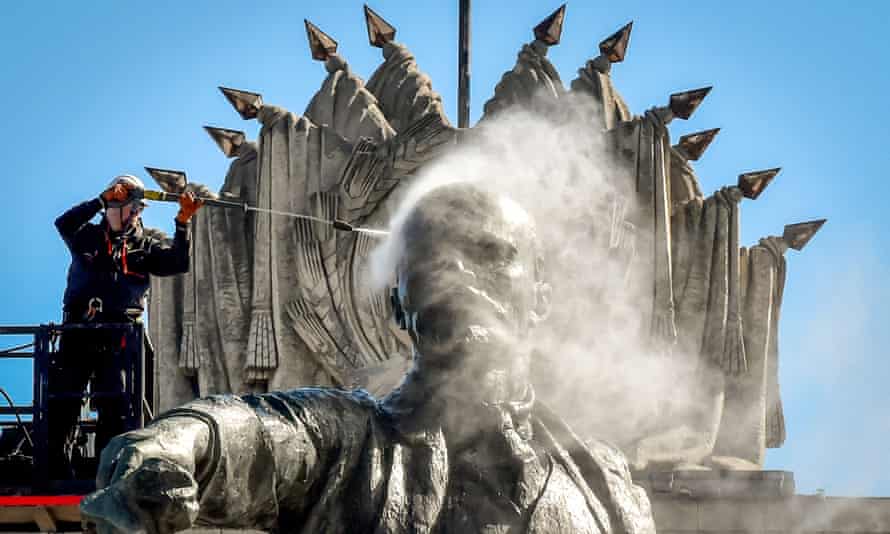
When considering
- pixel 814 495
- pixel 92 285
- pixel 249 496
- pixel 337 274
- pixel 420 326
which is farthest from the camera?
pixel 337 274

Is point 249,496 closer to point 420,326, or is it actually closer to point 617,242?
point 420,326

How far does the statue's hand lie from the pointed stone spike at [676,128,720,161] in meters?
12.4

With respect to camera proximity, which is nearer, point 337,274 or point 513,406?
point 513,406

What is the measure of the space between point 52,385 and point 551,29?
5952 mm

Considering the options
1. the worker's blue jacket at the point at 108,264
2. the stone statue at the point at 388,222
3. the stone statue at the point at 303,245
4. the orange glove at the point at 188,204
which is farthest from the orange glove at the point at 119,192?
the stone statue at the point at 303,245

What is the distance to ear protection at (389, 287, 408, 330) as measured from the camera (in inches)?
217

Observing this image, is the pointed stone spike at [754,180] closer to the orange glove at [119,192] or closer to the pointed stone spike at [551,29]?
the pointed stone spike at [551,29]

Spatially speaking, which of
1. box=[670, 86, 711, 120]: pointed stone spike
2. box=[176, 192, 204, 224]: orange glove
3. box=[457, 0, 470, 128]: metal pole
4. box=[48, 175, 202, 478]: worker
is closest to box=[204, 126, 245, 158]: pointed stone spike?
box=[457, 0, 470, 128]: metal pole

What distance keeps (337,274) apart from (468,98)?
5.61 feet

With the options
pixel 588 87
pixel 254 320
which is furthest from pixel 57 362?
pixel 588 87

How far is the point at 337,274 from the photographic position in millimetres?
16000

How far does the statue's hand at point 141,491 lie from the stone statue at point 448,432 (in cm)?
41

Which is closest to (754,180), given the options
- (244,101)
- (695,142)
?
(695,142)

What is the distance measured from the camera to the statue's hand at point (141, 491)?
4.45m
